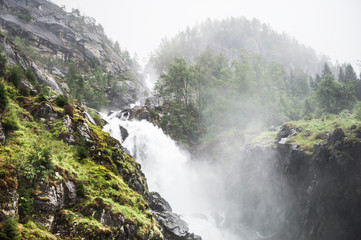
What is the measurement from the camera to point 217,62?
7006 centimetres

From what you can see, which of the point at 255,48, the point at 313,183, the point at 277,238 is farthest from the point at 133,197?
the point at 255,48

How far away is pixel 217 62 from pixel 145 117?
124 ft

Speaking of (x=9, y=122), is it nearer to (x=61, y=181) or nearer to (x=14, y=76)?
(x=61, y=181)

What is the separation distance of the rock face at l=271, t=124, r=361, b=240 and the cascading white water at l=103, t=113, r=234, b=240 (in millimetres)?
10393

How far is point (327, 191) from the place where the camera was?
20.9m

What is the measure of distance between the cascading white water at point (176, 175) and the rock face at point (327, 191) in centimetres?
1039

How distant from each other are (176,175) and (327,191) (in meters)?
21.8

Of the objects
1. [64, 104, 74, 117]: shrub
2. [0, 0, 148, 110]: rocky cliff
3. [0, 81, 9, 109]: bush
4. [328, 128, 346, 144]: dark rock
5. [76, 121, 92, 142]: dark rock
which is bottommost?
[0, 81, 9, 109]: bush

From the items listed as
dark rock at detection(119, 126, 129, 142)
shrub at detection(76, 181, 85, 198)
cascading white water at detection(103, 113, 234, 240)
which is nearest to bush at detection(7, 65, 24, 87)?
shrub at detection(76, 181, 85, 198)

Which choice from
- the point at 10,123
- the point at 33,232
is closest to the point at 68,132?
the point at 10,123

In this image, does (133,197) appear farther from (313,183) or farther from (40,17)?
(40,17)

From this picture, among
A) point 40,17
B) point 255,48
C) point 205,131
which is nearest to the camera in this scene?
point 205,131

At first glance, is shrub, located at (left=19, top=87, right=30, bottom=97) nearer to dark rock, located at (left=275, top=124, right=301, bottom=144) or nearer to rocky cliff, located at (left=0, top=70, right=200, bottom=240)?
rocky cliff, located at (left=0, top=70, right=200, bottom=240)

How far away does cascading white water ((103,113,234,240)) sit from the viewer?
98.7 feet
